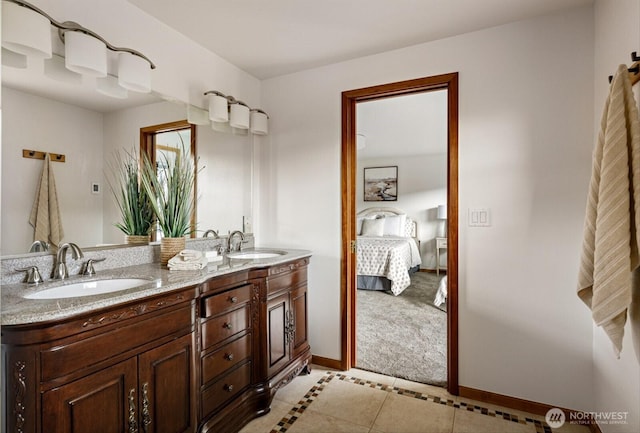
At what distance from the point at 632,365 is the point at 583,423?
77 centimetres

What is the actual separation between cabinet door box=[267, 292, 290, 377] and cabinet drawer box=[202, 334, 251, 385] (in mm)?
170

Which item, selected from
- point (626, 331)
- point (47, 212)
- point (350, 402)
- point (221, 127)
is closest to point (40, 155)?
point (47, 212)

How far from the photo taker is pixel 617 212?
4.34 ft

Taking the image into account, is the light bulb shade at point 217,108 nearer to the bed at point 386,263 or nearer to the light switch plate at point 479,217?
the light switch plate at point 479,217

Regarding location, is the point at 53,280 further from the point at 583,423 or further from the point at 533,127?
the point at 583,423

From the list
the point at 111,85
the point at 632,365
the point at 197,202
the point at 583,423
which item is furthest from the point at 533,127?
the point at 111,85

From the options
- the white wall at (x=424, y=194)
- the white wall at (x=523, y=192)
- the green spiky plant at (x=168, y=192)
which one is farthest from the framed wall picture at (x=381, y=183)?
the green spiky plant at (x=168, y=192)

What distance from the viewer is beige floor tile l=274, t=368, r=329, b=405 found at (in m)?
2.25

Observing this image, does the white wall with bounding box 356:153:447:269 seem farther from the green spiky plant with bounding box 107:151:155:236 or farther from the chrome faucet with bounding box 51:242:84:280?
the chrome faucet with bounding box 51:242:84:280

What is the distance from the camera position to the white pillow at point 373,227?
6090 millimetres

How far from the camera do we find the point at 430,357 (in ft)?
9.27

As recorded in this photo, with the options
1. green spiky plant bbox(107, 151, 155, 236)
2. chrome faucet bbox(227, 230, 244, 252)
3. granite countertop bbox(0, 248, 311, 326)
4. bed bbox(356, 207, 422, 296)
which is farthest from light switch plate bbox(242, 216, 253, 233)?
bed bbox(356, 207, 422, 296)

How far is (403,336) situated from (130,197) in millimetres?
2646

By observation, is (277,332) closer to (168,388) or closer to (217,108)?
(168,388)
